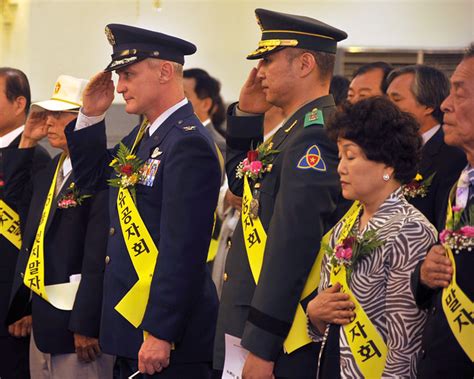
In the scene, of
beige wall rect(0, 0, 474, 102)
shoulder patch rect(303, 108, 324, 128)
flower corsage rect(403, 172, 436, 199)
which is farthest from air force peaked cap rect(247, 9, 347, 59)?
beige wall rect(0, 0, 474, 102)

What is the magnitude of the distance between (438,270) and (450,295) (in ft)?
0.24

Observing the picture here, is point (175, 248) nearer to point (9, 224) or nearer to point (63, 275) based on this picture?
point (63, 275)

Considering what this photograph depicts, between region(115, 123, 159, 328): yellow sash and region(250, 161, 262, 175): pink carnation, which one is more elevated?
region(250, 161, 262, 175): pink carnation

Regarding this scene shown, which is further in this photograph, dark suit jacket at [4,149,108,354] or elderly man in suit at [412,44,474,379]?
dark suit jacket at [4,149,108,354]

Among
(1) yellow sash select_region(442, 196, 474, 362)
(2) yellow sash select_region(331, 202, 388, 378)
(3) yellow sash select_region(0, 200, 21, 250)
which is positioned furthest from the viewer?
(3) yellow sash select_region(0, 200, 21, 250)

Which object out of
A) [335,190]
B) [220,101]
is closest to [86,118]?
[335,190]

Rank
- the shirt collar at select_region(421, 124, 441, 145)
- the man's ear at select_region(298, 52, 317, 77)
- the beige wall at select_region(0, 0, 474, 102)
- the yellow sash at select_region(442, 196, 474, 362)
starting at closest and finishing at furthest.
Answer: the yellow sash at select_region(442, 196, 474, 362) < the man's ear at select_region(298, 52, 317, 77) < the shirt collar at select_region(421, 124, 441, 145) < the beige wall at select_region(0, 0, 474, 102)

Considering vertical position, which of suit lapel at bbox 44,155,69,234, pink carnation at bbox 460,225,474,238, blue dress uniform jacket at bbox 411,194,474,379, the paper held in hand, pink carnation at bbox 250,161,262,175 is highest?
pink carnation at bbox 460,225,474,238

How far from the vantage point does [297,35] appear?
359 cm

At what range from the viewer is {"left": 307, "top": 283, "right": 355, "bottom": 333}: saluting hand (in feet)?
10.2

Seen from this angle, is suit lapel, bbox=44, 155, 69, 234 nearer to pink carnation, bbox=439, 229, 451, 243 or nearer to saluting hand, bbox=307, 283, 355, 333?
saluting hand, bbox=307, 283, 355, 333

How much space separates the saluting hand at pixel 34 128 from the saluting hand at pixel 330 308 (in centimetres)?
235

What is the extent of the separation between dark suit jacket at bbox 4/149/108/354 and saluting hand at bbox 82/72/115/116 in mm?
374

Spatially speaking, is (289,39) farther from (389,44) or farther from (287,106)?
(389,44)
